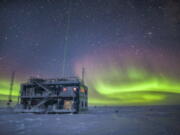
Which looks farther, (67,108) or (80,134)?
(67,108)

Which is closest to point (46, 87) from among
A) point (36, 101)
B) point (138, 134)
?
point (36, 101)

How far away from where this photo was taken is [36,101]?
3956 centimetres

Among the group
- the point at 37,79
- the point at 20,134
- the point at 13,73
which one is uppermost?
the point at 13,73

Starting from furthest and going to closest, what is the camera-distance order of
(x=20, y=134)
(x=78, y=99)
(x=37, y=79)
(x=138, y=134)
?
1. (x=37, y=79)
2. (x=78, y=99)
3. (x=138, y=134)
4. (x=20, y=134)

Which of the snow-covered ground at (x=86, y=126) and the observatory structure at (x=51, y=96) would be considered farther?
the observatory structure at (x=51, y=96)

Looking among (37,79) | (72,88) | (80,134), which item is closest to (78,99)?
(72,88)

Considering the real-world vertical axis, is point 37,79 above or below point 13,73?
below

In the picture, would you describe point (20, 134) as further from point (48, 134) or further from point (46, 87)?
point (46, 87)

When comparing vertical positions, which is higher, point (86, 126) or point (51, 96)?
point (51, 96)

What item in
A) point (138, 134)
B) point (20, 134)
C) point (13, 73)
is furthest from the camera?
point (13, 73)

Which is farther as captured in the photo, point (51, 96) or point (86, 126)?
point (51, 96)

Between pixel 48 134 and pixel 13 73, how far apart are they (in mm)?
54647

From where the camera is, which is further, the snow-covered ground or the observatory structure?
the observatory structure

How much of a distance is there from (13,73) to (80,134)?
183ft
